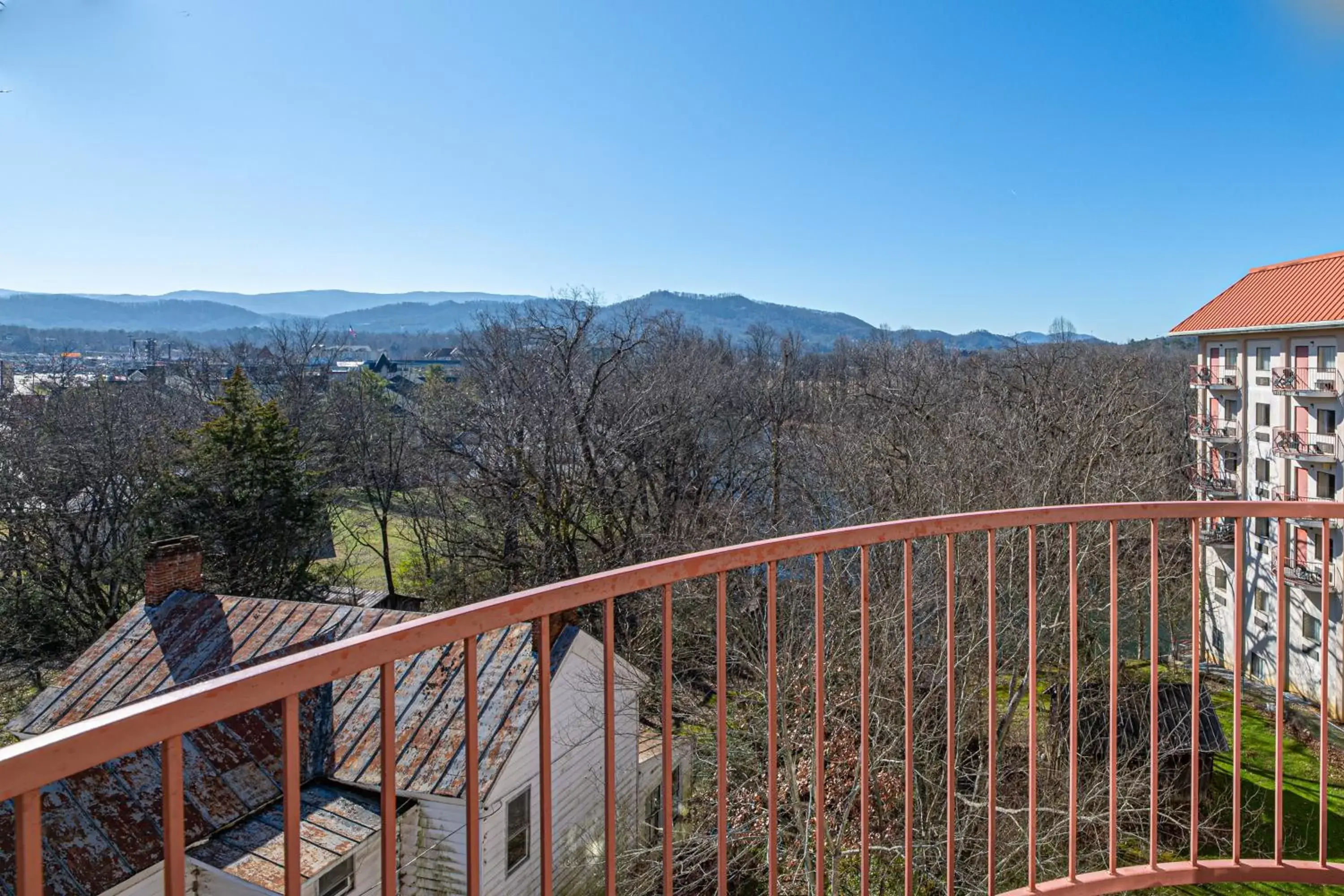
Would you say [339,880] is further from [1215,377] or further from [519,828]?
[1215,377]

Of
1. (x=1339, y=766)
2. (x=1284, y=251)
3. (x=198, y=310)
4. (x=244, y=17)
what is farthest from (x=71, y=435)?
(x=198, y=310)

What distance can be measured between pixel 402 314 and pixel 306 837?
13403 cm

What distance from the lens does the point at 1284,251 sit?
3525 centimetres

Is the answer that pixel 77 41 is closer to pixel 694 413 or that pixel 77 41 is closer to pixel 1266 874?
pixel 1266 874

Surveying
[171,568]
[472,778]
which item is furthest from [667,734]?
[171,568]

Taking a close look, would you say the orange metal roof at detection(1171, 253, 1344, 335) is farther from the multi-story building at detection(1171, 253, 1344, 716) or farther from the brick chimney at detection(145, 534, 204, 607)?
the brick chimney at detection(145, 534, 204, 607)

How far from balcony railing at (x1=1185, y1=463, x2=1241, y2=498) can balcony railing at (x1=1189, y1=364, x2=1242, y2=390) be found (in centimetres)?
233

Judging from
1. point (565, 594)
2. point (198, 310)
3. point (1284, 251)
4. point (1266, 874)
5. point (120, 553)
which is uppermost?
point (198, 310)

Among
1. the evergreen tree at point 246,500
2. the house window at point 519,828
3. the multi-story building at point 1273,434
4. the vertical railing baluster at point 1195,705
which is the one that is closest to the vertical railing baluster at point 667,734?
the vertical railing baluster at point 1195,705

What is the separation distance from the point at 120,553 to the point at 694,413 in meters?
14.0

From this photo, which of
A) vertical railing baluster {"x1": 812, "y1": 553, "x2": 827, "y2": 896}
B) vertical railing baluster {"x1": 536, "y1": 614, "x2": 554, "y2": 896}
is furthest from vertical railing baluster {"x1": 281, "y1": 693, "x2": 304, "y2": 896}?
vertical railing baluster {"x1": 812, "y1": 553, "x2": 827, "y2": 896}

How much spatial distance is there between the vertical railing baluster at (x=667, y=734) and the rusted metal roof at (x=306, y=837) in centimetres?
535

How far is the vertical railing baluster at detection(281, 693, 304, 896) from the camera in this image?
1.02m

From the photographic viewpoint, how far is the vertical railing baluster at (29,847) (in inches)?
31.8
